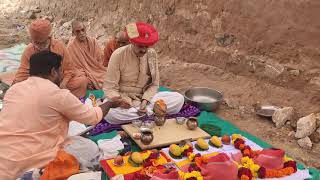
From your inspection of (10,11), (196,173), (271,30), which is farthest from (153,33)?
(10,11)

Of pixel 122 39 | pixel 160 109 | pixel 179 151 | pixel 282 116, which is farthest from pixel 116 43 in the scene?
pixel 179 151

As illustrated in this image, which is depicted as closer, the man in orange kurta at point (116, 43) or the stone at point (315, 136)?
the stone at point (315, 136)

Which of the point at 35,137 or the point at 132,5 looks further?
the point at 132,5

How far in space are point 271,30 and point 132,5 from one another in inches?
159

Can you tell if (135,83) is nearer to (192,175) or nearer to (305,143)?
(192,175)

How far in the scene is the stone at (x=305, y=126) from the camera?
17.8ft

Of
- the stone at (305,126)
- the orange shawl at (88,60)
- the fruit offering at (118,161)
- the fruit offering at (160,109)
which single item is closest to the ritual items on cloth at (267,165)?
the fruit offering at (118,161)

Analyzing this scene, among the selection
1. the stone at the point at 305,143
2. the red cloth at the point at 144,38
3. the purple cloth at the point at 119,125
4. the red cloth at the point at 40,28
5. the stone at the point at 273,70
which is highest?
the red cloth at the point at 144,38

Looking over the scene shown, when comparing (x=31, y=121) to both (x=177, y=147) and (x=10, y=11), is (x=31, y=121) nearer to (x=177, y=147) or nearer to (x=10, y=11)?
(x=177, y=147)

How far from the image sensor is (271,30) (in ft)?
21.7

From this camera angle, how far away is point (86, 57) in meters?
6.78

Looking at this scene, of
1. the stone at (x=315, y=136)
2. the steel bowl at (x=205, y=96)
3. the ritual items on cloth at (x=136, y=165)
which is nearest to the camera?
the ritual items on cloth at (x=136, y=165)

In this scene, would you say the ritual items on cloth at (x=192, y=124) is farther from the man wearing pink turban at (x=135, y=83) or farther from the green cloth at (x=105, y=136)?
the green cloth at (x=105, y=136)

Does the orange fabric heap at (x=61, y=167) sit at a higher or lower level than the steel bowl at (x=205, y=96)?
higher
